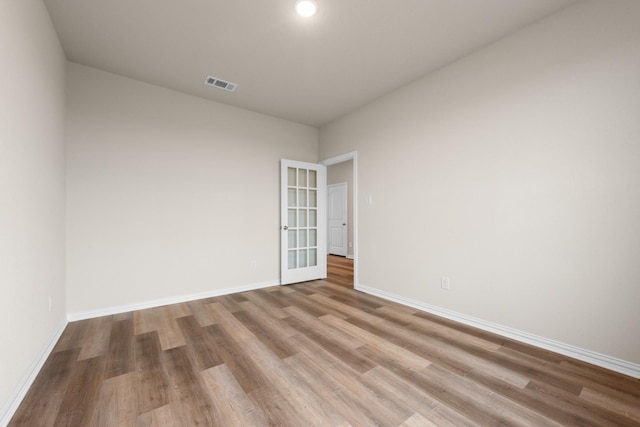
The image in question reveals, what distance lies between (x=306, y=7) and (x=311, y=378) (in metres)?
2.74

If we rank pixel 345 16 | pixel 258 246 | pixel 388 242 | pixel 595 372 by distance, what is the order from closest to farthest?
pixel 595 372
pixel 345 16
pixel 388 242
pixel 258 246

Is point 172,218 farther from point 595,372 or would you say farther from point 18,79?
point 595,372

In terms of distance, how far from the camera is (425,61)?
277 centimetres

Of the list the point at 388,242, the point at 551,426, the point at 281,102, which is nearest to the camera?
the point at 551,426

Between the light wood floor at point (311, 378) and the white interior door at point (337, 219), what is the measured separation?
176 inches

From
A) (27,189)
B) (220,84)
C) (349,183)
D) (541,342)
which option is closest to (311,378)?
(541,342)

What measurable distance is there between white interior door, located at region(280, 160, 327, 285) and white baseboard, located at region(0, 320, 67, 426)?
2.64 meters

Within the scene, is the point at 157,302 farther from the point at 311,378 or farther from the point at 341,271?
the point at 341,271

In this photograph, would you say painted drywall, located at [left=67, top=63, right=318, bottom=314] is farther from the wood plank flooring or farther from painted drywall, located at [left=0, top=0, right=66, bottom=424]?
the wood plank flooring

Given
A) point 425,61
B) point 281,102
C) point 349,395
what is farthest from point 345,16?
point 349,395

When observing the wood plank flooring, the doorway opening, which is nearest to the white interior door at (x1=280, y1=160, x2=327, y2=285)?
the wood plank flooring

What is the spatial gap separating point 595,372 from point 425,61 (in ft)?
9.80

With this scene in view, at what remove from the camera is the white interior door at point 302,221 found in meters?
4.23

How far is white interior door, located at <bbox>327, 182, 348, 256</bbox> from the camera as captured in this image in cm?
710
